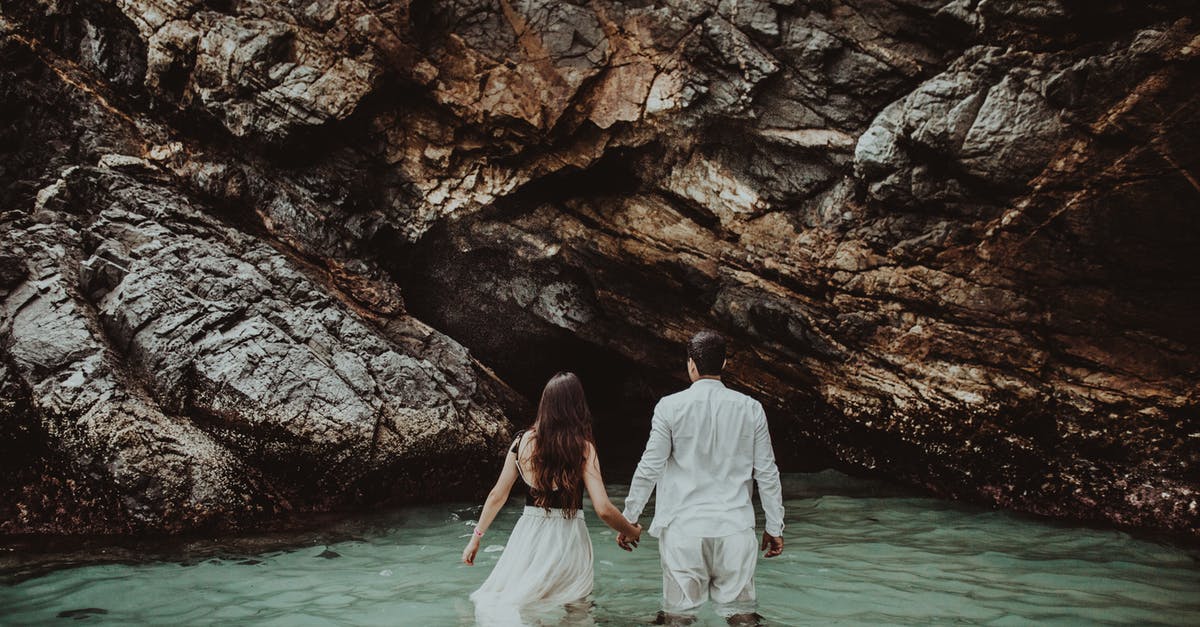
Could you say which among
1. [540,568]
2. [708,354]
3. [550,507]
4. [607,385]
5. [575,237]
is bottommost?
[540,568]

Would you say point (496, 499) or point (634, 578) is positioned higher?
point (496, 499)

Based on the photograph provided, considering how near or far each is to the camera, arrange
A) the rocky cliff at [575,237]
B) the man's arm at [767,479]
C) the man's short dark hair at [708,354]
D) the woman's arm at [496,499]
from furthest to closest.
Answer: the rocky cliff at [575,237]
the woman's arm at [496,499]
the man's short dark hair at [708,354]
the man's arm at [767,479]

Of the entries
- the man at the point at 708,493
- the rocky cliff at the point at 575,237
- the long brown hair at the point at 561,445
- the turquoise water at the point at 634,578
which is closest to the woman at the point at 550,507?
the long brown hair at the point at 561,445

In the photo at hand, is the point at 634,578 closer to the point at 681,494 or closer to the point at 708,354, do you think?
the point at 681,494

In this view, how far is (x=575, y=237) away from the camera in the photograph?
1083 cm

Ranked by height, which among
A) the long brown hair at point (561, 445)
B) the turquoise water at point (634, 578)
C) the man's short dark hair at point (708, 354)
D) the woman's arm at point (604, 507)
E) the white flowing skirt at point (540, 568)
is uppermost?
the man's short dark hair at point (708, 354)

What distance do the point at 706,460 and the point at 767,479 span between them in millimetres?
399

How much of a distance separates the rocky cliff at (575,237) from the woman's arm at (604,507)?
4609mm

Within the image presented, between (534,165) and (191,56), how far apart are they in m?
4.97

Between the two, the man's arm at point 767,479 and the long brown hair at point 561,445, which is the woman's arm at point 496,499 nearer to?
the long brown hair at point 561,445

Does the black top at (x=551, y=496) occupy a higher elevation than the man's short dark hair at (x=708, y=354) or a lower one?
lower

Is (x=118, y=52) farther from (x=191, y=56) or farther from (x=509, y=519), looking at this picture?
(x=509, y=519)

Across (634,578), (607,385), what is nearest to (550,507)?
(634,578)

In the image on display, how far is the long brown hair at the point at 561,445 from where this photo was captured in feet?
15.9
